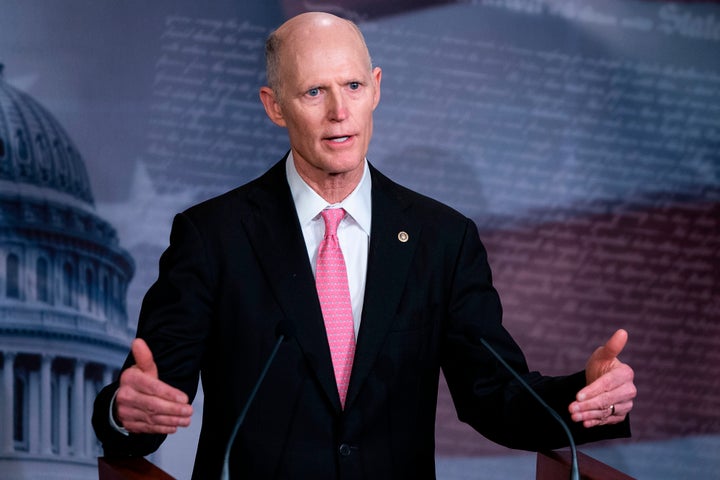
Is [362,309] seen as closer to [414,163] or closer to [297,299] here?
[297,299]

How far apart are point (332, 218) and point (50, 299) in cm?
157

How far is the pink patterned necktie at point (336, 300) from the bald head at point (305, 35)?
11.8 inches

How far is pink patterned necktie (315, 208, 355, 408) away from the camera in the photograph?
5.84ft

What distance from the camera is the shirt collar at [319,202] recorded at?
1.85 metres

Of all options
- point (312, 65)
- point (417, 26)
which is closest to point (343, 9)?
point (417, 26)

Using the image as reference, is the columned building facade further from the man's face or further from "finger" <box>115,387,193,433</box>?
"finger" <box>115,387,193,433</box>

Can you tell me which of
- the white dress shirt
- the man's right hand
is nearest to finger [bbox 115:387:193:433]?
the man's right hand

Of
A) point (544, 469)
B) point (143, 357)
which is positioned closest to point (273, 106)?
point (143, 357)

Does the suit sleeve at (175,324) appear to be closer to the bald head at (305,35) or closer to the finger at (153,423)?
the finger at (153,423)

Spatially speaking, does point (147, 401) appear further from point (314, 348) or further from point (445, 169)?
point (445, 169)

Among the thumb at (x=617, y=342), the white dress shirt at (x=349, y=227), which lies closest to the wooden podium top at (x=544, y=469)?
the thumb at (x=617, y=342)

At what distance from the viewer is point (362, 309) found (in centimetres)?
178

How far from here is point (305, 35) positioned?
5.89 feet

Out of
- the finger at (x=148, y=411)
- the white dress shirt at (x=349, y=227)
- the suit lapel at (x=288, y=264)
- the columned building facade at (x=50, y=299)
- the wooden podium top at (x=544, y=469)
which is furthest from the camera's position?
the columned building facade at (x=50, y=299)
